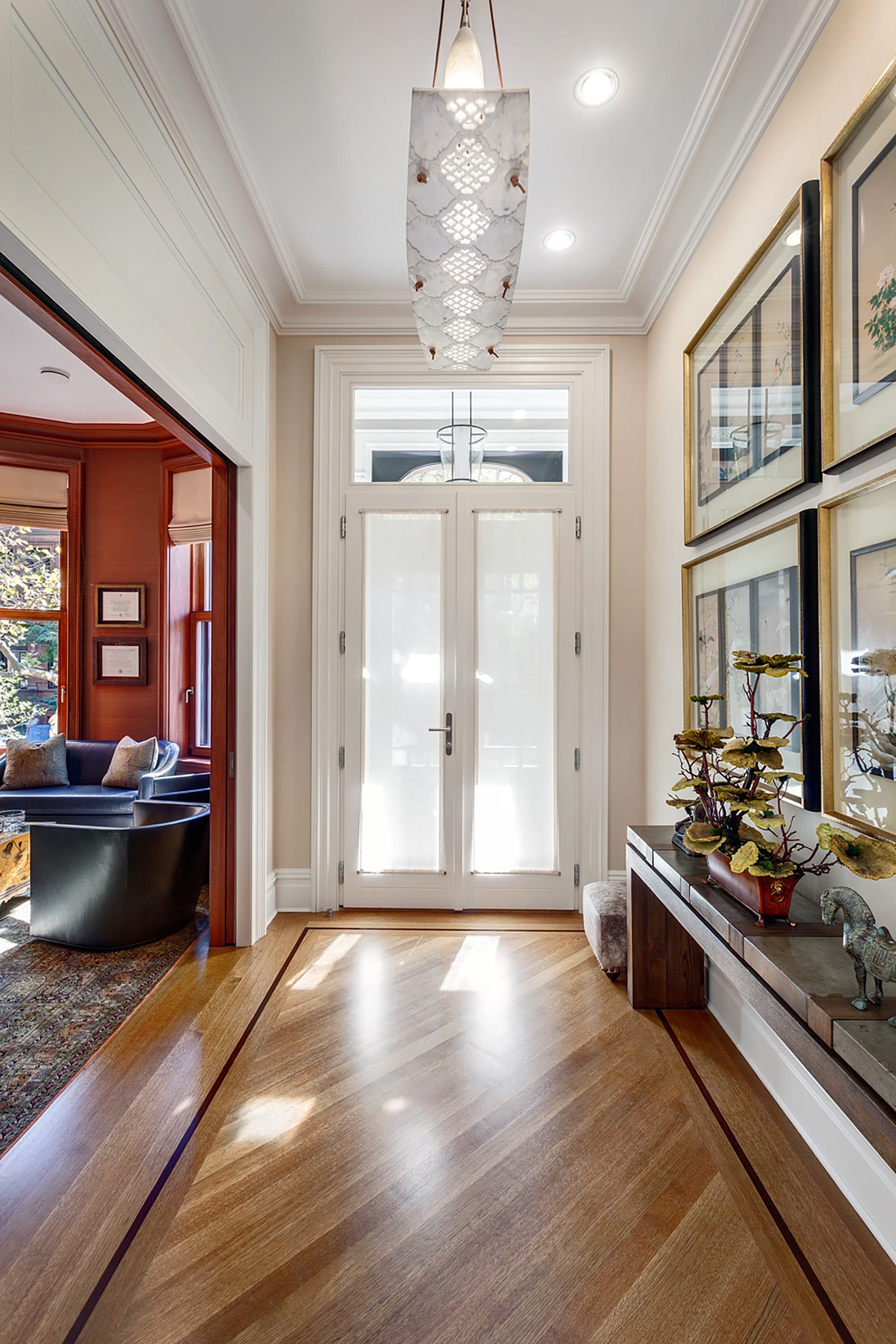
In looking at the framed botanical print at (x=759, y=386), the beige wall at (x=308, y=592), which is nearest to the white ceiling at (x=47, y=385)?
the beige wall at (x=308, y=592)

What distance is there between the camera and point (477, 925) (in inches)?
121

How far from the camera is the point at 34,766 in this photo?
4555 millimetres

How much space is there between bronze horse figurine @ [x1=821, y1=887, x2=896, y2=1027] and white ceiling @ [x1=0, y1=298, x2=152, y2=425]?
399 cm

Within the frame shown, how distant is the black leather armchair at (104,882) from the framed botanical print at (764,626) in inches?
91.1

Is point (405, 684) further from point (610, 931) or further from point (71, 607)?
point (71, 607)

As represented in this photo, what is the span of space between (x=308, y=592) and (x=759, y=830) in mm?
2293

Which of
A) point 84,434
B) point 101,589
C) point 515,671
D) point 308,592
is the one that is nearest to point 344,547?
point 308,592

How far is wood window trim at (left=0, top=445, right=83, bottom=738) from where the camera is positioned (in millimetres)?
4965

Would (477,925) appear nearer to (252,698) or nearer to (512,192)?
(252,698)

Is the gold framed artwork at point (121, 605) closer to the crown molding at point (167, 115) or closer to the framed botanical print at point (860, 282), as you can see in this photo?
the crown molding at point (167, 115)

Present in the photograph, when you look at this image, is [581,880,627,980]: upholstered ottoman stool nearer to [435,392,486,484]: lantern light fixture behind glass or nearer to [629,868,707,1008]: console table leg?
[629,868,707,1008]: console table leg

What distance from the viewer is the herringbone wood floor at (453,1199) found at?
1234 mm

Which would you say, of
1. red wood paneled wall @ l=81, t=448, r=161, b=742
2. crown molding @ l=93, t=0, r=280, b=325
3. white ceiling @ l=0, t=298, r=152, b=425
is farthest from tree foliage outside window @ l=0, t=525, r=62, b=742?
crown molding @ l=93, t=0, r=280, b=325

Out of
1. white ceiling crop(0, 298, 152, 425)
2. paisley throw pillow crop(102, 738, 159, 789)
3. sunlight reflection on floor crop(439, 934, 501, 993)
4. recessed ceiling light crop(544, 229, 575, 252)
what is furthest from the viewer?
paisley throw pillow crop(102, 738, 159, 789)
